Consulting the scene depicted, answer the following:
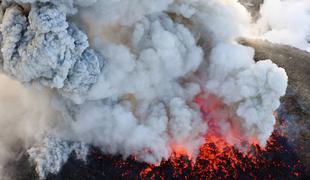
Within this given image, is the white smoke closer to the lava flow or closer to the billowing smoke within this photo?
the billowing smoke

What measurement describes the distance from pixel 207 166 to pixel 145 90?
4.80 metres

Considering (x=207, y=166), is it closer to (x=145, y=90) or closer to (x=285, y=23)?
(x=145, y=90)

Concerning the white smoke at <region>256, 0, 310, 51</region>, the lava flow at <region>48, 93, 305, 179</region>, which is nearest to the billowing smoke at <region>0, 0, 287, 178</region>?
the lava flow at <region>48, 93, 305, 179</region>

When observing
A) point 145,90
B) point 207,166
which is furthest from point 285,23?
point 207,166

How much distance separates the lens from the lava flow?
22688 mm

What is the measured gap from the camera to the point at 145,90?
2416 centimetres

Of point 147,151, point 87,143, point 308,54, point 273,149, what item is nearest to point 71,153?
point 87,143

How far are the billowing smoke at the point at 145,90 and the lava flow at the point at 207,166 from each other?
1.50 ft

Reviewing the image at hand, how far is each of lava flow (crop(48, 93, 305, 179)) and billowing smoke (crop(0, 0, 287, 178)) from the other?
46 centimetres

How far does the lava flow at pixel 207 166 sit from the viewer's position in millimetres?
22688

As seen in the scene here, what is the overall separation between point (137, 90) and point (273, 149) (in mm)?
7464

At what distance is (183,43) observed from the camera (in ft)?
80.1

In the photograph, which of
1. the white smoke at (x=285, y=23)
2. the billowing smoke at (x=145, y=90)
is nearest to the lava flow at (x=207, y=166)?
the billowing smoke at (x=145, y=90)

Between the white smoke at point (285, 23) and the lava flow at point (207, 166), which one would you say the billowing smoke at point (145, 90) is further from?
the white smoke at point (285, 23)
